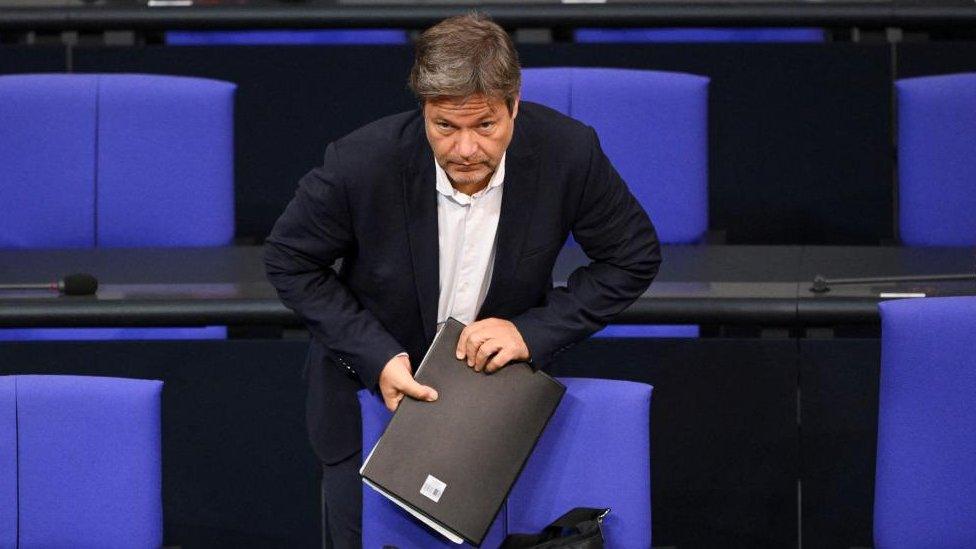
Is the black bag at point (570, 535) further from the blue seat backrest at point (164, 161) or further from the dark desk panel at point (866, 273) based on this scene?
the blue seat backrest at point (164, 161)

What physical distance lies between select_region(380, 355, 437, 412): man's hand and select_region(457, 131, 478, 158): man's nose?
0.30m

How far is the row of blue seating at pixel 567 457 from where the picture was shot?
6.32ft

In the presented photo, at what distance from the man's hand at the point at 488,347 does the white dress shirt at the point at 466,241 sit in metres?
0.12

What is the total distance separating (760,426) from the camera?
2523mm

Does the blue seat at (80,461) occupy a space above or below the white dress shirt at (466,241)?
below

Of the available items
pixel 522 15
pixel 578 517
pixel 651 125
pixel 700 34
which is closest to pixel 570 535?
pixel 578 517

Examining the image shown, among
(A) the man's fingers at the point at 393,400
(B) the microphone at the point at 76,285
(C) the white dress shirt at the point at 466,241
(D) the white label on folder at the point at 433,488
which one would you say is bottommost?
(D) the white label on folder at the point at 433,488

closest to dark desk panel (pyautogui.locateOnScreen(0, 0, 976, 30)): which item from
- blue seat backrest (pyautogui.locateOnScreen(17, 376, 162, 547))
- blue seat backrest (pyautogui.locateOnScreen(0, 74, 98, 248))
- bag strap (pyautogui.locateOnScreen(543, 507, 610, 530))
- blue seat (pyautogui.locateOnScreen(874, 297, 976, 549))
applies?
blue seat backrest (pyautogui.locateOnScreen(0, 74, 98, 248))

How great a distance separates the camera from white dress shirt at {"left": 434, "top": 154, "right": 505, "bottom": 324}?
1959mm

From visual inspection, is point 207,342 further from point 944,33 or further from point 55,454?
point 944,33

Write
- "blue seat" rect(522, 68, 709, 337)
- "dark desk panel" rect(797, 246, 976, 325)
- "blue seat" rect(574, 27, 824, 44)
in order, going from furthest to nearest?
"blue seat" rect(574, 27, 824, 44), "blue seat" rect(522, 68, 709, 337), "dark desk panel" rect(797, 246, 976, 325)

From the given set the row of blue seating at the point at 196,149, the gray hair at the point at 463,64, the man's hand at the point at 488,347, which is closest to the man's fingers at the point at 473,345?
the man's hand at the point at 488,347

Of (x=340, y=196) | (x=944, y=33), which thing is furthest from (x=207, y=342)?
(x=944, y=33)

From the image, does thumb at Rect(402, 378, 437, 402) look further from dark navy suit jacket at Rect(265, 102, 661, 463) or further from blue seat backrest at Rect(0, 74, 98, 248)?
blue seat backrest at Rect(0, 74, 98, 248)
